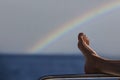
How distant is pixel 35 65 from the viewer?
4.41 feet

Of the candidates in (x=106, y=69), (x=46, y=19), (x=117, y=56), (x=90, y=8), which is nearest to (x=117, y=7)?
(x=90, y=8)

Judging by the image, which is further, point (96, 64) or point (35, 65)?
point (35, 65)

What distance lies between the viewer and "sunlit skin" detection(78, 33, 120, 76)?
0.43 meters

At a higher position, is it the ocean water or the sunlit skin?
the ocean water

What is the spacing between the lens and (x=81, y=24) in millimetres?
1762

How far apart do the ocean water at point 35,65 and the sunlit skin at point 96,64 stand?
0.80m

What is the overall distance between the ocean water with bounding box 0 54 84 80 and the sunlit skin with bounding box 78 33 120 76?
2.62ft

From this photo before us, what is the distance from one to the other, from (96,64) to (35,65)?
907 mm

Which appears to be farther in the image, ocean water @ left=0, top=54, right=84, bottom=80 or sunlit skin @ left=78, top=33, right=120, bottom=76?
ocean water @ left=0, top=54, right=84, bottom=80

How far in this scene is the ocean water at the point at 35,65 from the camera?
1287mm

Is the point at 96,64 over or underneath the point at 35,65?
underneath

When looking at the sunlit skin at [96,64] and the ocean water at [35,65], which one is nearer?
the sunlit skin at [96,64]

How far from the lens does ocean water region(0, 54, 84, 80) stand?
129cm

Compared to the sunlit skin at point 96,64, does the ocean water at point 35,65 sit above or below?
above
